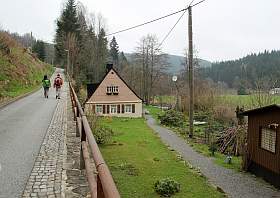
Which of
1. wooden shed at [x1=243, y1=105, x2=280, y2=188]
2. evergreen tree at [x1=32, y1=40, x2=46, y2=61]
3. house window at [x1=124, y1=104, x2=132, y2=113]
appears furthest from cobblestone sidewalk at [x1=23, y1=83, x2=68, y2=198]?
evergreen tree at [x1=32, y1=40, x2=46, y2=61]

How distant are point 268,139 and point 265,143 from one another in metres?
0.45

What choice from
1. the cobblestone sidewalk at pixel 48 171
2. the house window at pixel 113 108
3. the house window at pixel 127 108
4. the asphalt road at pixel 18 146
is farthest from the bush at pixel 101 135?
the house window at pixel 127 108

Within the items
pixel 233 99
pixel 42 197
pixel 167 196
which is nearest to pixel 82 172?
pixel 42 197

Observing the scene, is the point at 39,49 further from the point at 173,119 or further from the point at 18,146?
the point at 18,146

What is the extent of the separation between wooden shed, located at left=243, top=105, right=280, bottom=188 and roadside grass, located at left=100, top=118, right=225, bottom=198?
10.7 ft

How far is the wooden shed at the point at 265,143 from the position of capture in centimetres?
1880

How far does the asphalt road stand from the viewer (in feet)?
21.6

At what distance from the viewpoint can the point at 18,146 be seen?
10.1m

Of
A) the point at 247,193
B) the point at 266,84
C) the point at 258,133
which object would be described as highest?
the point at 266,84

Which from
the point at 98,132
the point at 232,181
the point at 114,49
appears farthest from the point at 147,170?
the point at 114,49

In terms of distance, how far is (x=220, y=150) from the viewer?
97.0ft

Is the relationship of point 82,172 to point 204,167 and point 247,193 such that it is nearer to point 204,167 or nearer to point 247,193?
point 247,193

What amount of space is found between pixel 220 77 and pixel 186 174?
10144 cm

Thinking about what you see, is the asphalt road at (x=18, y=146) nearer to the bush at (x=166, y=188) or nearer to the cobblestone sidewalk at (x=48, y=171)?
the cobblestone sidewalk at (x=48, y=171)
